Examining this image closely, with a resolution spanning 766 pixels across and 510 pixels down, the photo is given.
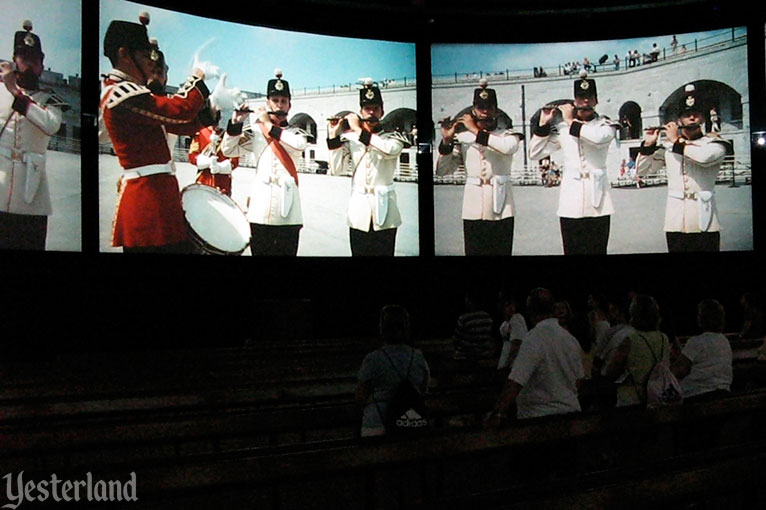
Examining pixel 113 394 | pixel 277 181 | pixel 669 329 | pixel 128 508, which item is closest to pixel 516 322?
pixel 669 329

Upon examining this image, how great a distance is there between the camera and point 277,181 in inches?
459

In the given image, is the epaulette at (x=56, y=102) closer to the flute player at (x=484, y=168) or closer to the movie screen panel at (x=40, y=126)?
the movie screen panel at (x=40, y=126)

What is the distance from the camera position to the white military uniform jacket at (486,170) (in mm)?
12695

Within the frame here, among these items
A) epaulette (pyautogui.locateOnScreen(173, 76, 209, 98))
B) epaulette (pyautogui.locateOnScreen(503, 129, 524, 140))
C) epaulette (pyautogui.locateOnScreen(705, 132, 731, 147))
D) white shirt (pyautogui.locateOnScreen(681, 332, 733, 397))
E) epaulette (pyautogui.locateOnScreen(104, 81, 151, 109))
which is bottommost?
white shirt (pyautogui.locateOnScreen(681, 332, 733, 397))

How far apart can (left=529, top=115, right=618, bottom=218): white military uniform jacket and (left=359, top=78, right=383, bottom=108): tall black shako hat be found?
2415mm

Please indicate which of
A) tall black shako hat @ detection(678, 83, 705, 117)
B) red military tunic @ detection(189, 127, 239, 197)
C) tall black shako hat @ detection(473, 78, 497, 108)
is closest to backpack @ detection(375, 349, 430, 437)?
red military tunic @ detection(189, 127, 239, 197)

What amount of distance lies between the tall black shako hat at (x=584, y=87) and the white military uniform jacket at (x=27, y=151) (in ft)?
24.3

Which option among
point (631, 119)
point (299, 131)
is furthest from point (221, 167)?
point (631, 119)

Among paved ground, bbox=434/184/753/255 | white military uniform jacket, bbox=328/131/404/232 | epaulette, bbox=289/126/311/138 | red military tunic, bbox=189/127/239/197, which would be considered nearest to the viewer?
red military tunic, bbox=189/127/239/197

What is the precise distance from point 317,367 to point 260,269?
483 cm

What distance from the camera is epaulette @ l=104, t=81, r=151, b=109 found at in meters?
10.3

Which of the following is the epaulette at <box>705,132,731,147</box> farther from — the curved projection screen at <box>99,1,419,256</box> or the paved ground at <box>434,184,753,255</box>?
the curved projection screen at <box>99,1,419,256</box>

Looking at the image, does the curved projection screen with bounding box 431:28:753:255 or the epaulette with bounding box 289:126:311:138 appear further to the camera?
the curved projection screen with bounding box 431:28:753:255

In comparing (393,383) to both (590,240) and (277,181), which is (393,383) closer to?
(277,181)
